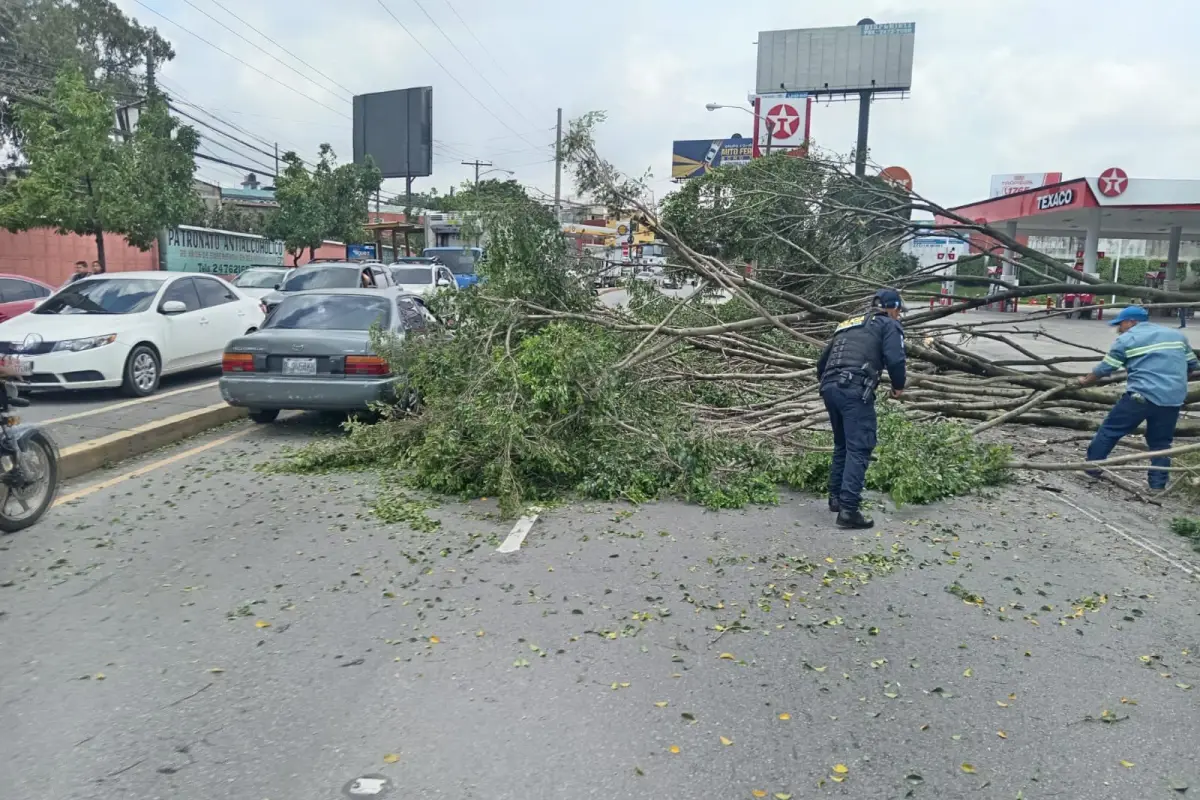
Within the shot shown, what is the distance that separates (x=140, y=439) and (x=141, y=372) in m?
3.02

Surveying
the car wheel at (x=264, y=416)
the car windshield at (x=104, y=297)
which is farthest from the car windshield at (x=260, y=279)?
the car wheel at (x=264, y=416)

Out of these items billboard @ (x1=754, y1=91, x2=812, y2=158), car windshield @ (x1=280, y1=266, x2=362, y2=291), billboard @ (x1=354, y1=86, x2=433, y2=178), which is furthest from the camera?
billboard @ (x1=354, y1=86, x2=433, y2=178)

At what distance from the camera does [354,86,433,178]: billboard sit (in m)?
51.6

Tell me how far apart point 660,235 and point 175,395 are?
6303 millimetres

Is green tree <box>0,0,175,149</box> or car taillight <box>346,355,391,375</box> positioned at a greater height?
green tree <box>0,0,175,149</box>

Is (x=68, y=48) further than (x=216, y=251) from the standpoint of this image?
Yes

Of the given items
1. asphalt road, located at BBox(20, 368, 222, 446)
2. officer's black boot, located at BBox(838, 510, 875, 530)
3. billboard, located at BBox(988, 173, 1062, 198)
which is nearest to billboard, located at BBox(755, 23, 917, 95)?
billboard, located at BBox(988, 173, 1062, 198)

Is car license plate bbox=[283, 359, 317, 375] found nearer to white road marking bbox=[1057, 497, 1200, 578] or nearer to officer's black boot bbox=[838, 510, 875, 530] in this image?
officer's black boot bbox=[838, 510, 875, 530]

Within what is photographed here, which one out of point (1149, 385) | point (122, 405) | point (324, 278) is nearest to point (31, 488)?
point (122, 405)

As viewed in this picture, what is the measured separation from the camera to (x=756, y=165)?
1065 centimetres

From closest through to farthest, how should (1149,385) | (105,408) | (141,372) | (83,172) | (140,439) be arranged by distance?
(1149,385), (140,439), (105,408), (141,372), (83,172)

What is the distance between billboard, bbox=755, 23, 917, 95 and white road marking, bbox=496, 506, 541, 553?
147ft

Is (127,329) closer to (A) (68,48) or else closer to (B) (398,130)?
(A) (68,48)

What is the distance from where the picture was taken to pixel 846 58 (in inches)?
1818
